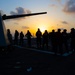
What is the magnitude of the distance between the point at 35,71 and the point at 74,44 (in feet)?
29.8

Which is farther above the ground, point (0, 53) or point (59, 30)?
point (59, 30)

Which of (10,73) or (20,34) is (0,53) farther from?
(20,34)

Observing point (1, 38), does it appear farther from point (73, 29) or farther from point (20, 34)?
point (20, 34)

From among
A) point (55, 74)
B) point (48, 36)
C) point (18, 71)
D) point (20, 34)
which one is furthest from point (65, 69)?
point (20, 34)

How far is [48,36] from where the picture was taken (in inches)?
1005

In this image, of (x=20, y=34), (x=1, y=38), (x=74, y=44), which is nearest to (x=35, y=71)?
(x=1, y=38)

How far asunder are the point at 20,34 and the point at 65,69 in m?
19.4

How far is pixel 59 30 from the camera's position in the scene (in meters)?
19.2

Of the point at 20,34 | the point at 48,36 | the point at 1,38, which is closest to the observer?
the point at 1,38

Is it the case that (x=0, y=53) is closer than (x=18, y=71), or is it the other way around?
(x=18, y=71)

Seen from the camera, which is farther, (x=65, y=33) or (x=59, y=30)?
(x=65, y=33)

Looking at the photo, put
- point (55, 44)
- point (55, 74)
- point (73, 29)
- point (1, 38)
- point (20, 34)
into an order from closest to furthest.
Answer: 1. point (55, 74)
2. point (1, 38)
3. point (55, 44)
4. point (73, 29)
5. point (20, 34)

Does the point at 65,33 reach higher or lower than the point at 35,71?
higher

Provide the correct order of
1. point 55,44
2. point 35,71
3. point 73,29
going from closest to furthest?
point 35,71 → point 55,44 → point 73,29
